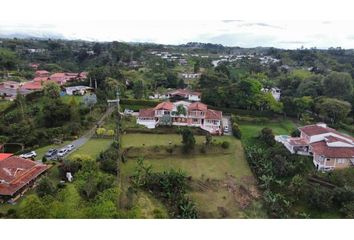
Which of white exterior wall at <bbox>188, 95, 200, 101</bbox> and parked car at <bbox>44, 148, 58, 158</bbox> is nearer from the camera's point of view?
parked car at <bbox>44, 148, 58, 158</bbox>

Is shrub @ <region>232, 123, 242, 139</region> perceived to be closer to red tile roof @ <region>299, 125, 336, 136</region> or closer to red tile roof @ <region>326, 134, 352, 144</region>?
red tile roof @ <region>299, 125, 336, 136</region>

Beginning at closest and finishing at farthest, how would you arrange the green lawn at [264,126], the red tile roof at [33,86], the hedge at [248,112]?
the green lawn at [264,126] → the hedge at [248,112] → the red tile roof at [33,86]

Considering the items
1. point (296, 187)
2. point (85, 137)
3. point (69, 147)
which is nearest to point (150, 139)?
point (85, 137)

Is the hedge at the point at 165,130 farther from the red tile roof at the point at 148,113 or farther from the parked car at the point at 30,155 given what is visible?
the parked car at the point at 30,155

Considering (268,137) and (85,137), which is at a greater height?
(268,137)

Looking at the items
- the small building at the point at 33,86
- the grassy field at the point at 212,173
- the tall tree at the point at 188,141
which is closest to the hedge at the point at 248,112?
the grassy field at the point at 212,173

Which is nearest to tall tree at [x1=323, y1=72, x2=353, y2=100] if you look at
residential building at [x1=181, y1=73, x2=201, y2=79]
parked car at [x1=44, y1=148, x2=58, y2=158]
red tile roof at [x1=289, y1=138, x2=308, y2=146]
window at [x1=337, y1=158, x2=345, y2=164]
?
red tile roof at [x1=289, y1=138, x2=308, y2=146]

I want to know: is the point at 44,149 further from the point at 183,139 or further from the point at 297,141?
the point at 297,141
